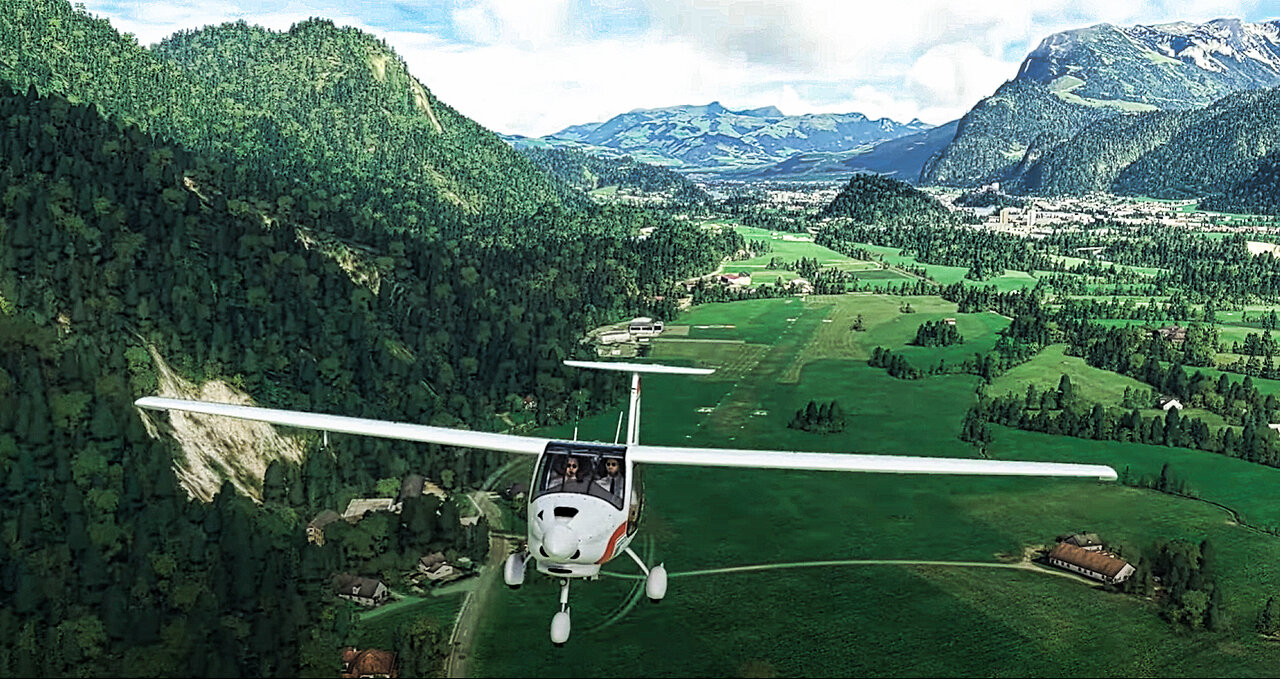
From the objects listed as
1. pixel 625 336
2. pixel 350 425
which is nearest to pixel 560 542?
pixel 350 425

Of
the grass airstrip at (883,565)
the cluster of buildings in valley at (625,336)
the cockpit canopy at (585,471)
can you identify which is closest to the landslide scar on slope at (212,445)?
the grass airstrip at (883,565)

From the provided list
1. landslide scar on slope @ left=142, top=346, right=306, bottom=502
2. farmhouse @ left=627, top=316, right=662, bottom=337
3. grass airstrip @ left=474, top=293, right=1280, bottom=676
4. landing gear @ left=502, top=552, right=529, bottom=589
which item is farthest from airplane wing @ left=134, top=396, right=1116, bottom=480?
farmhouse @ left=627, top=316, right=662, bottom=337

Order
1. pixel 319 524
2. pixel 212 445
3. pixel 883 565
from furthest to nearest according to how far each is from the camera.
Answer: pixel 212 445, pixel 319 524, pixel 883 565

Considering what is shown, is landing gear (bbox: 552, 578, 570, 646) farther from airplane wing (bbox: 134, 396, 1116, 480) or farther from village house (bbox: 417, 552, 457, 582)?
village house (bbox: 417, 552, 457, 582)

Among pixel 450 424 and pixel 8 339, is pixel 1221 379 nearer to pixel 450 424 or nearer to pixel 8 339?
pixel 450 424

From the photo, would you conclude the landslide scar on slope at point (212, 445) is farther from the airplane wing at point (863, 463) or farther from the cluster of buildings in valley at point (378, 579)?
the airplane wing at point (863, 463)

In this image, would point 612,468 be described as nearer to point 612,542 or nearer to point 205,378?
point 612,542
